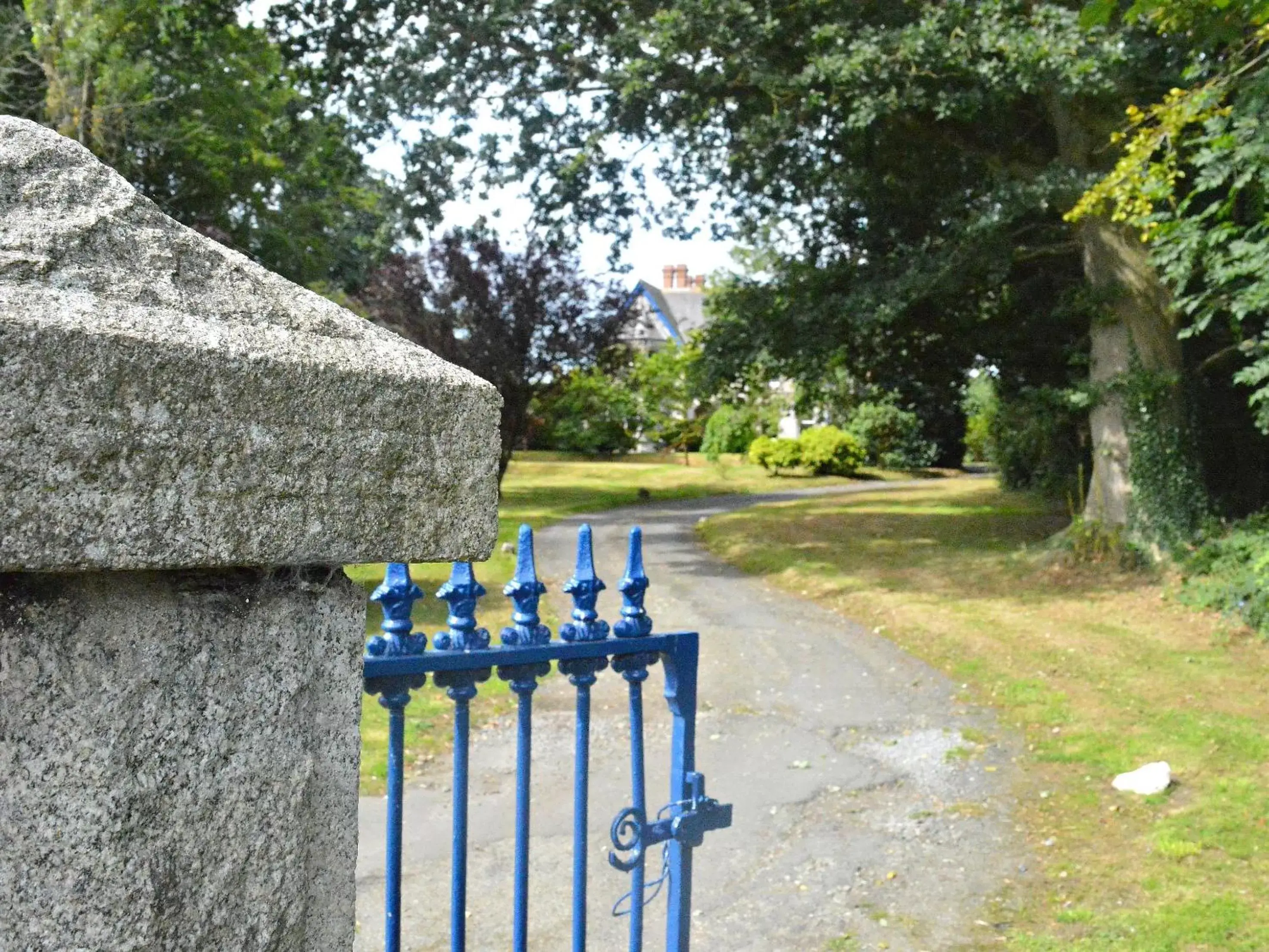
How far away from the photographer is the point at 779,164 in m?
13.9

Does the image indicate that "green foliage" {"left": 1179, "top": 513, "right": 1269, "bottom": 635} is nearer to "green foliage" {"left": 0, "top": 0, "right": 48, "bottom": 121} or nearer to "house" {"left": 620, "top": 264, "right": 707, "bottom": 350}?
"green foliage" {"left": 0, "top": 0, "right": 48, "bottom": 121}

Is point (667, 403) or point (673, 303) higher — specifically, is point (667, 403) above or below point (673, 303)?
below

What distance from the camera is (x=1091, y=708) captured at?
8297 millimetres

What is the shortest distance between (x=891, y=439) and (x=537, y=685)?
34281mm

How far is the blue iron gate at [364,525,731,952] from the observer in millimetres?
2299

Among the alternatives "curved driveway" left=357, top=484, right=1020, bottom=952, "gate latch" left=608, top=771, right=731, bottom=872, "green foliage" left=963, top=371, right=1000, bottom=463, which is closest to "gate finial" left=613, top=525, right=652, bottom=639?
"gate latch" left=608, top=771, right=731, bottom=872

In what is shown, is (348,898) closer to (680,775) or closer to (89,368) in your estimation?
(89,368)

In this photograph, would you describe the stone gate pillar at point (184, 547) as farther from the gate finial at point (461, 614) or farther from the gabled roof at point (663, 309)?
the gabled roof at point (663, 309)

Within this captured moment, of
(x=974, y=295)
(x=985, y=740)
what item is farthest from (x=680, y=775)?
(x=974, y=295)

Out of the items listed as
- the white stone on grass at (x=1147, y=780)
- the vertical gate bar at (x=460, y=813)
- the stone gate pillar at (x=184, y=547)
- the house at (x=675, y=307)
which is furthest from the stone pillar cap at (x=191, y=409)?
the house at (x=675, y=307)

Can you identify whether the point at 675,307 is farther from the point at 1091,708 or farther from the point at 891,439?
the point at 1091,708

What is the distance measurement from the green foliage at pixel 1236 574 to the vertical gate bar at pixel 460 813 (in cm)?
956

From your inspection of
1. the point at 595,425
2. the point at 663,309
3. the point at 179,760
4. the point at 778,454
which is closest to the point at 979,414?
the point at 778,454

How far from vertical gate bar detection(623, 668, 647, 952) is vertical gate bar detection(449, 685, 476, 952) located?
1.38 ft
